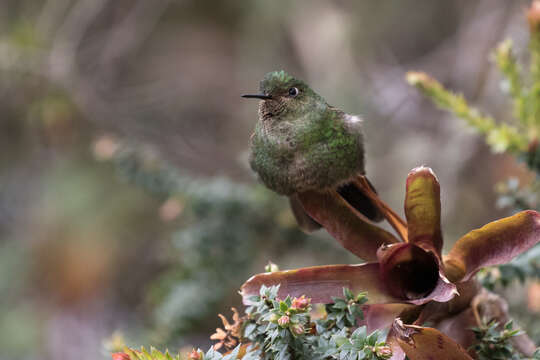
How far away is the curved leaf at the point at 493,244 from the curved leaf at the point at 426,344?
250 mm

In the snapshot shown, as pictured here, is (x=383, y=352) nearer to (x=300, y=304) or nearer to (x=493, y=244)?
(x=300, y=304)

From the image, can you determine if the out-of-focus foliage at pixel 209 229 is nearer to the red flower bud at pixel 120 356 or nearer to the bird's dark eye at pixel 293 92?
the bird's dark eye at pixel 293 92

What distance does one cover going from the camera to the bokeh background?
9.81 ft

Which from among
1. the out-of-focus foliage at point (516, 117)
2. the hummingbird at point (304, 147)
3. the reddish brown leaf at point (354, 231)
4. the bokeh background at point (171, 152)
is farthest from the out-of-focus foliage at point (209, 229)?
the reddish brown leaf at point (354, 231)

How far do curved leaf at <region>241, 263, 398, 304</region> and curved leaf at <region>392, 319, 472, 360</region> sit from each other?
7.1 inches

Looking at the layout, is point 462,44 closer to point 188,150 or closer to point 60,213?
point 188,150

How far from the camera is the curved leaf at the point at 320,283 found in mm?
1233

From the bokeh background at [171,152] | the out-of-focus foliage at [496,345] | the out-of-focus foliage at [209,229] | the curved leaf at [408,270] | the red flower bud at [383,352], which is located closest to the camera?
the red flower bud at [383,352]

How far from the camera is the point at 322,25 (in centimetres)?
506

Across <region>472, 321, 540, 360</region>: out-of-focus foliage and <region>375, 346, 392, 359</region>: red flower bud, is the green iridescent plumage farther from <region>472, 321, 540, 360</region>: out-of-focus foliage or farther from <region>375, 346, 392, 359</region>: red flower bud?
<region>375, 346, 392, 359</region>: red flower bud

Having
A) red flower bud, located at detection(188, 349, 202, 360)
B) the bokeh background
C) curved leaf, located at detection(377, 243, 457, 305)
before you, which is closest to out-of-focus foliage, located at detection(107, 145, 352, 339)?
the bokeh background

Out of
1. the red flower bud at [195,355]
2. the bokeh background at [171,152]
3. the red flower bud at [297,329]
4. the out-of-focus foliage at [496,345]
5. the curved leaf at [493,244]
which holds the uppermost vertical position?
the bokeh background at [171,152]

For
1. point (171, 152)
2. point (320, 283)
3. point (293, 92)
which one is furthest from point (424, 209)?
point (171, 152)

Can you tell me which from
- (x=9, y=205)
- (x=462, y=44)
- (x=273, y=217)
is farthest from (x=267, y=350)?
(x=9, y=205)
